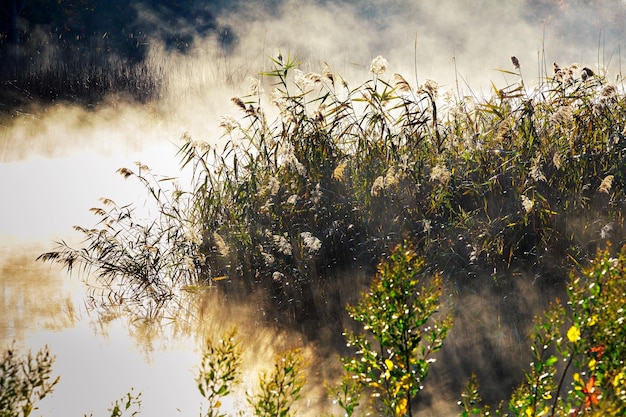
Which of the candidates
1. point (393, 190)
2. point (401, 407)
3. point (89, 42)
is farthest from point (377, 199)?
point (89, 42)

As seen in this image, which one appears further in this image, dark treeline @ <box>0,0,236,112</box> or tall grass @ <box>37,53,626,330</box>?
dark treeline @ <box>0,0,236,112</box>

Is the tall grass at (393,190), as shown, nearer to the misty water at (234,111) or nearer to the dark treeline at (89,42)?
the misty water at (234,111)

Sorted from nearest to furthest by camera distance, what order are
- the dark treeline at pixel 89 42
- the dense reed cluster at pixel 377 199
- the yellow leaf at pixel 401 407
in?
the yellow leaf at pixel 401 407, the dense reed cluster at pixel 377 199, the dark treeline at pixel 89 42

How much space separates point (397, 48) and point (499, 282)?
39.5ft

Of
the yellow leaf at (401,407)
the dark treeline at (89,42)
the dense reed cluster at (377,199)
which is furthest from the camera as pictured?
the dark treeline at (89,42)

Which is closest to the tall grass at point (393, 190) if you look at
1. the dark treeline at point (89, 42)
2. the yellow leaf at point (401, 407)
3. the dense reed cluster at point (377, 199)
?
the dense reed cluster at point (377, 199)

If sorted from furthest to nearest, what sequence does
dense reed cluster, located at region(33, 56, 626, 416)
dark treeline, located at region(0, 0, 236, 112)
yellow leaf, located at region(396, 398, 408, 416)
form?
dark treeline, located at region(0, 0, 236, 112)
dense reed cluster, located at region(33, 56, 626, 416)
yellow leaf, located at region(396, 398, 408, 416)

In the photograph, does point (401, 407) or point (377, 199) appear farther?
point (377, 199)

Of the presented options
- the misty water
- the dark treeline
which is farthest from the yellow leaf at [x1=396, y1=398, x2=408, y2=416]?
the dark treeline

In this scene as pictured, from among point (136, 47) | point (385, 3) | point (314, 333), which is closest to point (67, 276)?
point (314, 333)

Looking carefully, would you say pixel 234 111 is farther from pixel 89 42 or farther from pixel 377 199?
pixel 89 42

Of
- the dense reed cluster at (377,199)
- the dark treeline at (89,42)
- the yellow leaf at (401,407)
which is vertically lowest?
the yellow leaf at (401,407)

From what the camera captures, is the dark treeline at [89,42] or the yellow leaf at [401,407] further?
the dark treeline at [89,42]

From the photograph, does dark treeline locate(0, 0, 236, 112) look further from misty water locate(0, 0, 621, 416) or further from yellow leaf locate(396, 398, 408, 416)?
yellow leaf locate(396, 398, 408, 416)
